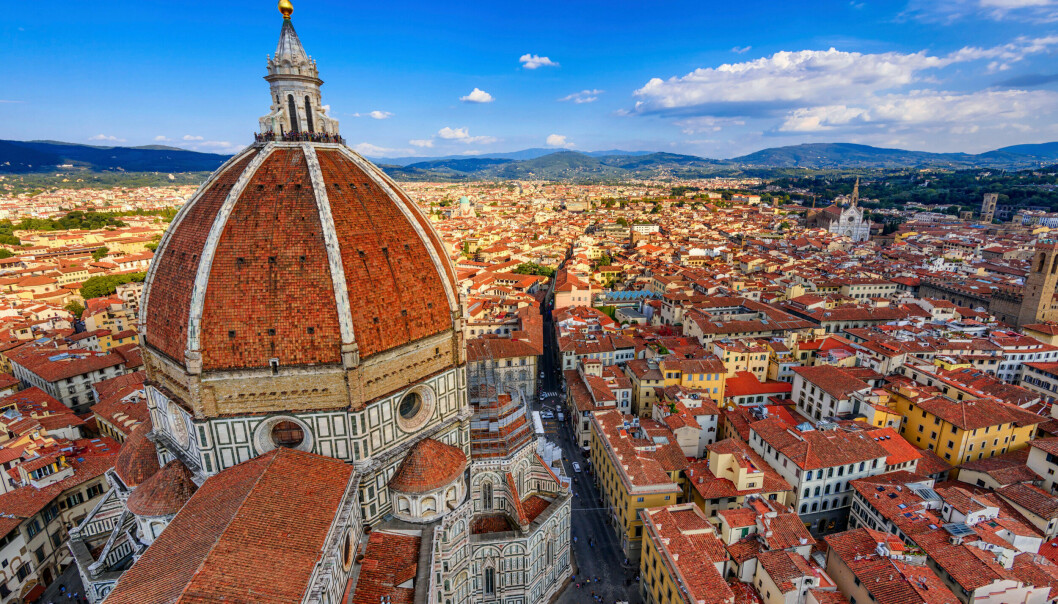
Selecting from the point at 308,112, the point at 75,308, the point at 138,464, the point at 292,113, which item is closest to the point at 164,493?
the point at 138,464

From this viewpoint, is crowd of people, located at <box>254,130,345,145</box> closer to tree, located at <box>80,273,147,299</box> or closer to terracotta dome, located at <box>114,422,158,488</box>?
terracotta dome, located at <box>114,422,158,488</box>

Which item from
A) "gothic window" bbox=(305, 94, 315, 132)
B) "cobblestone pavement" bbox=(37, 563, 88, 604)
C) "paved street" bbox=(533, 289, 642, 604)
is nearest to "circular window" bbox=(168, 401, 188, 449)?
"gothic window" bbox=(305, 94, 315, 132)

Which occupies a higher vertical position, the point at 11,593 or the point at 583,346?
the point at 583,346

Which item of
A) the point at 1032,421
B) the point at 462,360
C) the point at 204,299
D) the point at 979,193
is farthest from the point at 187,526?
the point at 979,193

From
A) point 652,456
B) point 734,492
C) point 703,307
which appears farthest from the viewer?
point 703,307

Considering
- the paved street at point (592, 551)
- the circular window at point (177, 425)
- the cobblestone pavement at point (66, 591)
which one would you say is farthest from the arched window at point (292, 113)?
the cobblestone pavement at point (66, 591)

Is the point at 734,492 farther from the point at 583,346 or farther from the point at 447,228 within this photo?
the point at 447,228
